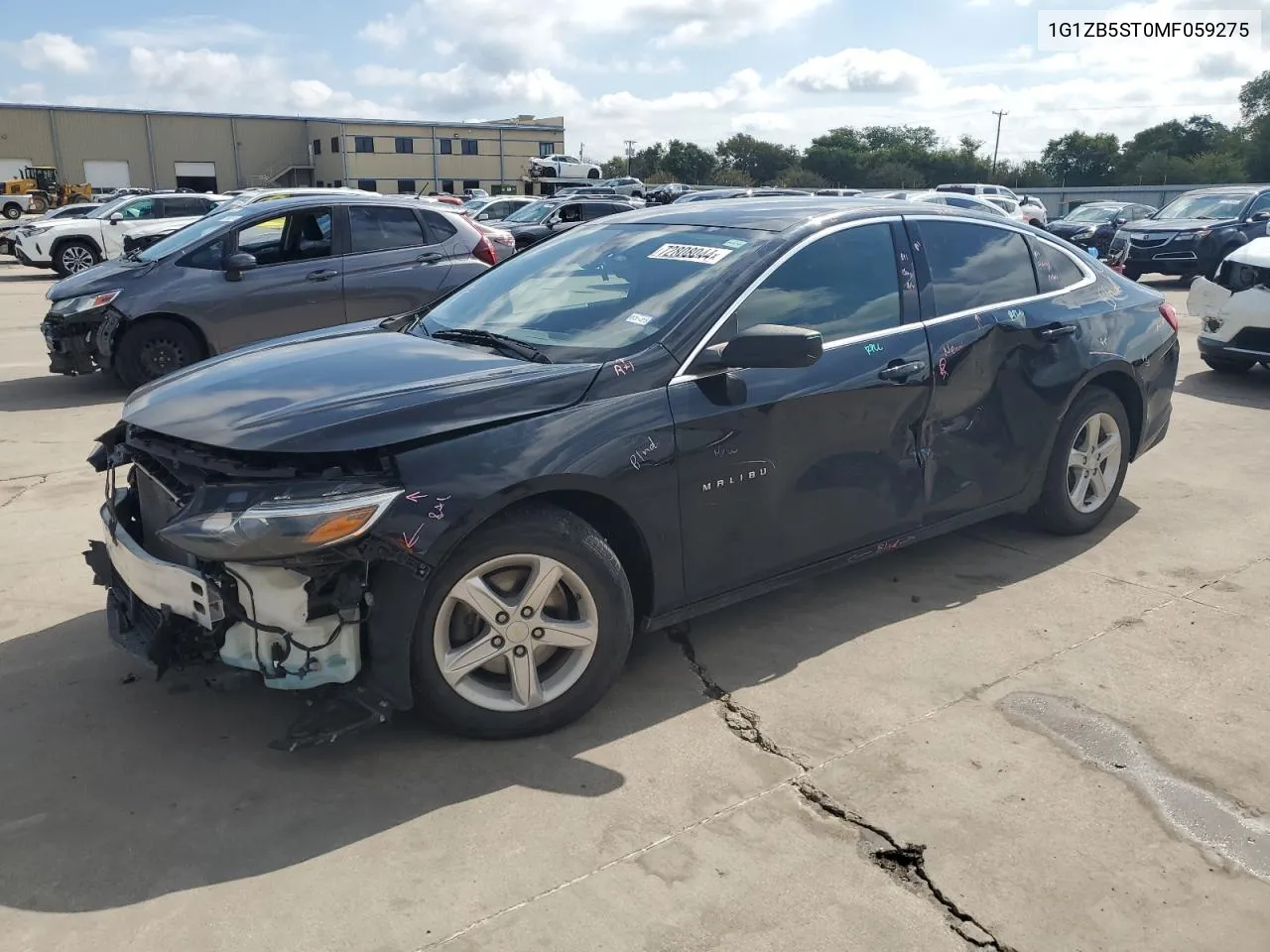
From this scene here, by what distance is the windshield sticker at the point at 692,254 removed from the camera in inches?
155

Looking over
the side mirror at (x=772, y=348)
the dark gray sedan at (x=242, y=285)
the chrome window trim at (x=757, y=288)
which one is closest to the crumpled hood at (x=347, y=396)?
the chrome window trim at (x=757, y=288)

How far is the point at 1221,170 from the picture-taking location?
65562 millimetres

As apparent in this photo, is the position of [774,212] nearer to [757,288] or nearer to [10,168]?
[757,288]

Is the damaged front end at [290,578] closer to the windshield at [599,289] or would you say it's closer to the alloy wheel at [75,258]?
the windshield at [599,289]

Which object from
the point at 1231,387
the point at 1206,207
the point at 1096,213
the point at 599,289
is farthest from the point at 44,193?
the point at 599,289

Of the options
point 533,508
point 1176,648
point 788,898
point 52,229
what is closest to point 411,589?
point 533,508

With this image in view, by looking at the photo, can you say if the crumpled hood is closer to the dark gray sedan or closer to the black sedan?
the dark gray sedan

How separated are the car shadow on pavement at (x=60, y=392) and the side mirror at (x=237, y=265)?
1411 millimetres

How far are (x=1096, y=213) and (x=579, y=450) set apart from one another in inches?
1008

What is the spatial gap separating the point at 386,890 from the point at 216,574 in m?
1.02

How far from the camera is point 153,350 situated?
343 inches

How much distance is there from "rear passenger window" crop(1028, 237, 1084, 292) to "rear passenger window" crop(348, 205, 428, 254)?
594cm

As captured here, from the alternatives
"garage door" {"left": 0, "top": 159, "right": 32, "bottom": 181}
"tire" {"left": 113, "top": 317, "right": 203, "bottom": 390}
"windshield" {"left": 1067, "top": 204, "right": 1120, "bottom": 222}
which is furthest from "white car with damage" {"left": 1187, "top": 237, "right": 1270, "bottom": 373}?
"garage door" {"left": 0, "top": 159, "right": 32, "bottom": 181}

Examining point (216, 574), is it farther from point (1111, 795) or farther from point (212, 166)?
point (212, 166)
